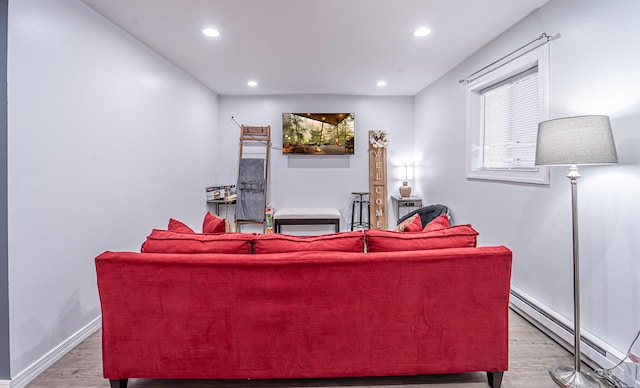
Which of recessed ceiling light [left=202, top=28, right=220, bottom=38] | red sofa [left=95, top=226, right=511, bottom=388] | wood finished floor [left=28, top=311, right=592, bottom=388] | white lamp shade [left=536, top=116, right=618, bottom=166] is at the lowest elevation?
wood finished floor [left=28, top=311, right=592, bottom=388]

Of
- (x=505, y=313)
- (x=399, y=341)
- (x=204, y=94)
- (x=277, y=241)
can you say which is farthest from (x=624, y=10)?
(x=204, y=94)

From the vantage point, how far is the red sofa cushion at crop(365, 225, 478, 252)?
1760 millimetres

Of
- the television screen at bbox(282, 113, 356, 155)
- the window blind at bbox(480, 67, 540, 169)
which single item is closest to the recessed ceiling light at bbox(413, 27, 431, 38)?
the window blind at bbox(480, 67, 540, 169)

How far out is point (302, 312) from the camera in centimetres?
166

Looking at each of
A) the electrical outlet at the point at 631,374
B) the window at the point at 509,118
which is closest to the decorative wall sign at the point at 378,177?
the window at the point at 509,118

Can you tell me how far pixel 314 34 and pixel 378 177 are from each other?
2.87m

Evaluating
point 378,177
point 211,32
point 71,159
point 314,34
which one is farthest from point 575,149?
point 378,177

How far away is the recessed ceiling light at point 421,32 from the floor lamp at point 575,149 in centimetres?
144

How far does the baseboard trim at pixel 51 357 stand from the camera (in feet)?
5.93

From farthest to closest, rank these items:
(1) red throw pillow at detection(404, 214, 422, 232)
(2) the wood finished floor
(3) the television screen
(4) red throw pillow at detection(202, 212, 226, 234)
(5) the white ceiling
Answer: (3) the television screen < (5) the white ceiling < (4) red throw pillow at detection(202, 212, 226, 234) < (1) red throw pillow at detection(404, 214, 422, 232) < (2) the wood finished floor

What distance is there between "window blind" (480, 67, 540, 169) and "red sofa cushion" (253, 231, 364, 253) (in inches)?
78.1

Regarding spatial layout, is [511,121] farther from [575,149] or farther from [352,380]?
[352,380]

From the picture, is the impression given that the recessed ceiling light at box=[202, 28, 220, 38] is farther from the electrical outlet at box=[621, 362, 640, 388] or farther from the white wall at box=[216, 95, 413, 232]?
the electrical outlet at box=[621, 362, 640, 388]

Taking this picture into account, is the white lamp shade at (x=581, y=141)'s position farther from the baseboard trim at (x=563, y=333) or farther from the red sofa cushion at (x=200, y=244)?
the red sofa cushion at (x=200, y=244)
